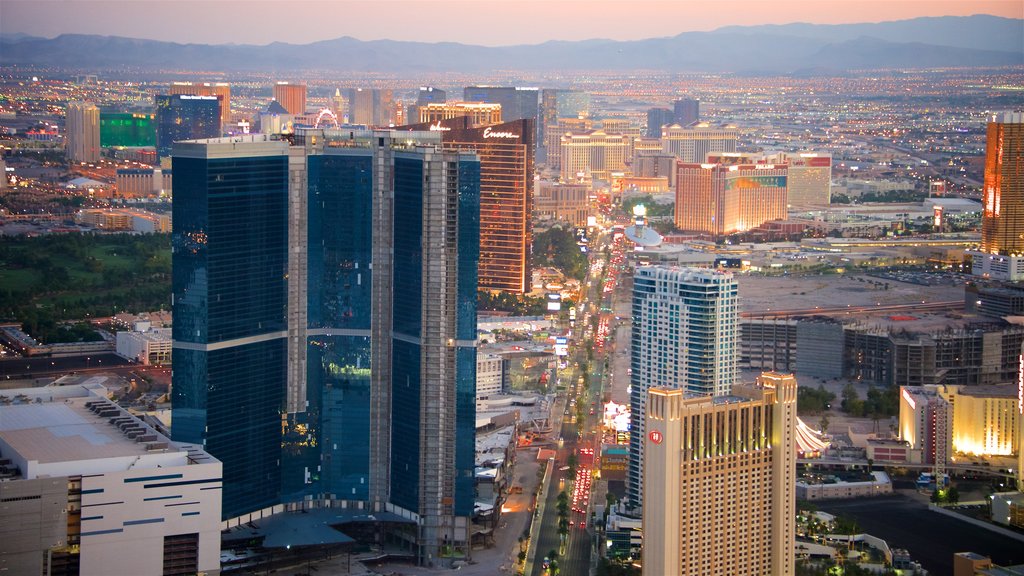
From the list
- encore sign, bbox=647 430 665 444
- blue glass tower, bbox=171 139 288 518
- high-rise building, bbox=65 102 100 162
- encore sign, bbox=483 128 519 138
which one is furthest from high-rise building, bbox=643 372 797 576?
high-rise building, bbox=65 102 100 162

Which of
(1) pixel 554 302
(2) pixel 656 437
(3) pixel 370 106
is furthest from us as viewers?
(3) pixel 370 106

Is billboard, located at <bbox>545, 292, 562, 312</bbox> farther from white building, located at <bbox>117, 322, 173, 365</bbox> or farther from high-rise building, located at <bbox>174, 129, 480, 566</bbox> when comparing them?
high-rise building, located at <bbox>174, 129, 480, 566</bbox>

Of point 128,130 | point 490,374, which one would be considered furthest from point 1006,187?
point 128,130

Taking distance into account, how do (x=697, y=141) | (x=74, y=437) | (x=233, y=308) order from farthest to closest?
(x=697, y=141) → (x=233, y=308) → (x=74, y=437)

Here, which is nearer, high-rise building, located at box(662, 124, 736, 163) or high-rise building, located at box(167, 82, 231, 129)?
high-rise building, located at box(167, 82, 231, 129)

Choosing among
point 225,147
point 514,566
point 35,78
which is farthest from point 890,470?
point 35,78

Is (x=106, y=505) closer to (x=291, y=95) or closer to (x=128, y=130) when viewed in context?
(x=128, y=130)

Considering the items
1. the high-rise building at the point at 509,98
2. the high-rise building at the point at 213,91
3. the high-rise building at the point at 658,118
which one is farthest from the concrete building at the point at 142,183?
the high-rise building at the point at 658,118
